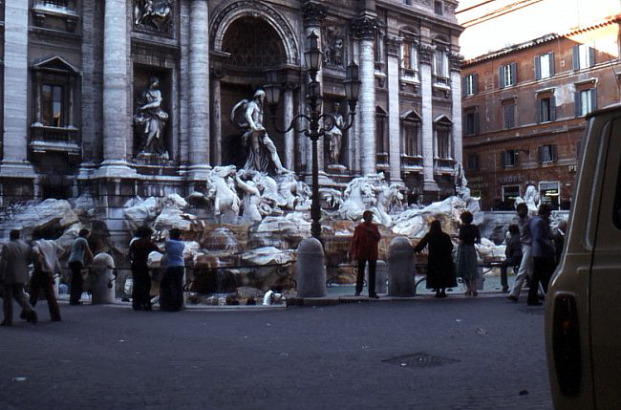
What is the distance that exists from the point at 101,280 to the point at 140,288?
183 cm

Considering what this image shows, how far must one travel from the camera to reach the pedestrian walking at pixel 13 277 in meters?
11.5

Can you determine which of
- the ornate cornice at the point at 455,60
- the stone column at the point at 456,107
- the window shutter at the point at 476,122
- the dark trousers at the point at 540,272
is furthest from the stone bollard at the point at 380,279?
the window shutter at the point at 476,122

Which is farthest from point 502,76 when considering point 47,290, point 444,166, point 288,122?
point 47,290

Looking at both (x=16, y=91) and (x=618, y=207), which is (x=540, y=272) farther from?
(x=16, y=91)

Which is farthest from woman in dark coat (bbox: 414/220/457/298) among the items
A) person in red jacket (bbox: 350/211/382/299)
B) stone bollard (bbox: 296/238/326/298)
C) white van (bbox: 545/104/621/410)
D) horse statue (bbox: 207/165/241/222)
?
white van (bbox: 545/104/621/410)

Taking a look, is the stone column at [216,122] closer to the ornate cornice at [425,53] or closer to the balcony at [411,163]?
the balcony at [411,163]

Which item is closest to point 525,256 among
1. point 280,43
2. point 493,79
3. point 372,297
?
point 372,297

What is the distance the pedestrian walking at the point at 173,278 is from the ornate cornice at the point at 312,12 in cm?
1844

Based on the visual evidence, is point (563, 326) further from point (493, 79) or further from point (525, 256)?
point (493, 79)

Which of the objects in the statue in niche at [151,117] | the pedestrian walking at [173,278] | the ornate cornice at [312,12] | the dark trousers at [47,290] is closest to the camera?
the dark trousers at [47,290]

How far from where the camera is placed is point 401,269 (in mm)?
14461

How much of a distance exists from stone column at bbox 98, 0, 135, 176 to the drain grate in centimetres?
1754

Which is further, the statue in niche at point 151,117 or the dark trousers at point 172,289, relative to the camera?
the statue in niche at point 151,117

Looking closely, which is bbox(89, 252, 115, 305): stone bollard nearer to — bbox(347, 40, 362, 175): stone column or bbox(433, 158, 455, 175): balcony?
bbox(347, 40, 362, 175): stone column
